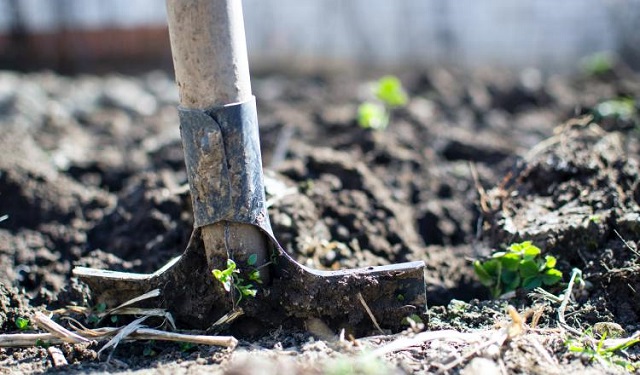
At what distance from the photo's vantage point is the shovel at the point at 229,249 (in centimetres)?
213

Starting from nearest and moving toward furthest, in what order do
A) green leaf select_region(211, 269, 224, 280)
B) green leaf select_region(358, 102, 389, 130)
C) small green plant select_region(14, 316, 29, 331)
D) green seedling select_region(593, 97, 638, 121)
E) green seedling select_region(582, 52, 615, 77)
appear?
green leaf select_region(211, 269, 224, 280), small green plant select_region(14, 316, 29, 331), green seedling select_region(593, 97, 638, 121), green leaf select_region(358, 102, 389, 130), green seedling select_region(582, 52, 615, 77)

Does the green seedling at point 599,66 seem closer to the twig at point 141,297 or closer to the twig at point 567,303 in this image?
the twig at point 567,303

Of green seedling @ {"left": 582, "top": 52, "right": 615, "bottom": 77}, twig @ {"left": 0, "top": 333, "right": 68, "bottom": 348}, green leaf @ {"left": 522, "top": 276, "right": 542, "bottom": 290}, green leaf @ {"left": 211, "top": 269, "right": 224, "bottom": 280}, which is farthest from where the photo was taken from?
green seedling @ {"left": 582, "top": 52, "right": 615, "bottom": 77}

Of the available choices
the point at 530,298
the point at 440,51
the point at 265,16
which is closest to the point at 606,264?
the point at 530,298

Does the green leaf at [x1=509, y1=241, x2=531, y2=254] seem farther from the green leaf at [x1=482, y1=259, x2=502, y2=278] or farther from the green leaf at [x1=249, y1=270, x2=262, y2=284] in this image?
the green leaf at [x1=249, y1=270, x2=262, y2=284]

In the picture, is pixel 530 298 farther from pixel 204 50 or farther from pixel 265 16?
pixel 265 16

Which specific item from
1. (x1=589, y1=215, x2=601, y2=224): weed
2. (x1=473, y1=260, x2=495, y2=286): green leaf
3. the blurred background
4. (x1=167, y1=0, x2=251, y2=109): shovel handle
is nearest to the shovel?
(x1=167, y1=0, x2=251, y2=109): shovel handle

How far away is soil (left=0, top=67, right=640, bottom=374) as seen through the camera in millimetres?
2209

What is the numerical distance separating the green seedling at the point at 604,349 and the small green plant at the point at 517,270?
33 cm

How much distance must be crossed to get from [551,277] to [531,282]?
72 millimetres

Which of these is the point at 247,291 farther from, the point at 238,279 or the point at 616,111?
the point at 616,111

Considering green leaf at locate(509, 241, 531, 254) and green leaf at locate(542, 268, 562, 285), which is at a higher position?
green leaf at locate(509, 241, 531, 254)

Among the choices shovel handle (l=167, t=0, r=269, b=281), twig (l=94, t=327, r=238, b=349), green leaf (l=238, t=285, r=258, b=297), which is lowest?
twig (l=94, t=327, r=238, b=349)

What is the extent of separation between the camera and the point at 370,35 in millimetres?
8094
